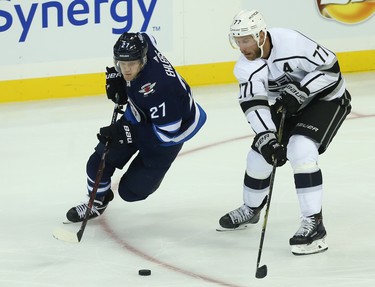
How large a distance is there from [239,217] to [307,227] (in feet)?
1.46

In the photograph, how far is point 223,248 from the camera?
4559 millimetres

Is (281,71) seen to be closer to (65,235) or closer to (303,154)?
(303,154)

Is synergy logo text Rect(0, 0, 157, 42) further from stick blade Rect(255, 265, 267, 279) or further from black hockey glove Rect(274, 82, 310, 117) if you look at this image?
stick blade Rect(255, 265, 267, 279)

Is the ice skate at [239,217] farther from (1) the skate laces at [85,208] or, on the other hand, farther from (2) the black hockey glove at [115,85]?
(2) the black hockey glove at [115,85]

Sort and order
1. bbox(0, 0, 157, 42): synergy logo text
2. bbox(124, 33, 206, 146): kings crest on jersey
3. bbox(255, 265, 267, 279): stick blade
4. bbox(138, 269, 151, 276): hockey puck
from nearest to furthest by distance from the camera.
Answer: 1. bbox(255, 265, 267, 279): stick blade
2. bbox(138, 269, 151, 276): hockey puck
3. bbox(124, 33, 206, 146): kings crest on jersey
4. bbox(0, 0, 157, 42): synergy logo text

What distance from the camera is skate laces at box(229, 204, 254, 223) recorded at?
15.6 feet

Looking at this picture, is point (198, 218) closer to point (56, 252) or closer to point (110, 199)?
point (110, 199)

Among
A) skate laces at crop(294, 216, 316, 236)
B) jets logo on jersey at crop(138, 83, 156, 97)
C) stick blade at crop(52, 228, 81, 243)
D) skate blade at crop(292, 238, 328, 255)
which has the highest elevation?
jets logo on jersey at crop(138, 83, 156, 97)

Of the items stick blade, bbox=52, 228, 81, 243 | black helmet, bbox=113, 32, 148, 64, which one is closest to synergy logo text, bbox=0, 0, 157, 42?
stick blade, bbox=52, 228, 81, 243

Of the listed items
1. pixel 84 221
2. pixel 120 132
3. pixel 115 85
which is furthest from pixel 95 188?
pixel 115 85

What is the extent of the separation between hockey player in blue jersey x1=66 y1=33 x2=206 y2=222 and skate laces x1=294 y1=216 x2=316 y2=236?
643 millimetres

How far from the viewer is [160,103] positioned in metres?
4.43

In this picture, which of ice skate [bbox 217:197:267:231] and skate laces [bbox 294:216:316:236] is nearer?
skate laces [bbox 294:216:316:236]

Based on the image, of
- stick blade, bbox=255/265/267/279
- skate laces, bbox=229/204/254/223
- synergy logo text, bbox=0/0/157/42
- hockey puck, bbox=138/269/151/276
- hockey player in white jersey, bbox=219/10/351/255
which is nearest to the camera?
stick blade, bbox=255/265/267/279
